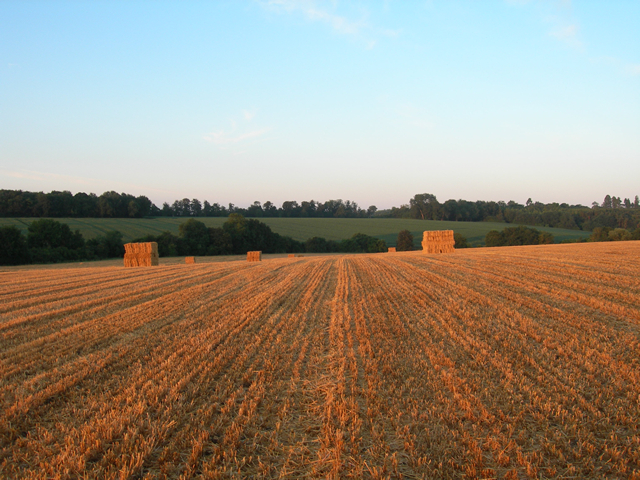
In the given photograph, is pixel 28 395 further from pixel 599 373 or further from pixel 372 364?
pixel 599 373

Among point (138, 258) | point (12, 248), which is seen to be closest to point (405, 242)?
point (138, 258)

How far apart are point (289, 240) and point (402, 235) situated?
2177cm

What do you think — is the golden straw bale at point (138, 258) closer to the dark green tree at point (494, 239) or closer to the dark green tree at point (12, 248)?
the dark green tree at point (12, 248)

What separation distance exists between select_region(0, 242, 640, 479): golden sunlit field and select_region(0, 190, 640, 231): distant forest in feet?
229

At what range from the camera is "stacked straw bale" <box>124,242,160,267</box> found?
25206 mm

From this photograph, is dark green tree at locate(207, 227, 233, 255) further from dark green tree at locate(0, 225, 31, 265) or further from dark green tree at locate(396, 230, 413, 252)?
dark green tree at locate(396, 230, 413, 252)

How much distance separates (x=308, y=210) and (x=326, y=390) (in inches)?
4812

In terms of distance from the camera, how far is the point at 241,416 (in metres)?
3.66

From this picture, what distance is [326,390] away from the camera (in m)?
4.34

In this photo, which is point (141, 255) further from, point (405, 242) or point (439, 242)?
point (405, 242)

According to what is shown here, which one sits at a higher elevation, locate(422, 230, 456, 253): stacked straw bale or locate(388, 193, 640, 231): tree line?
locate(388, 193, 640, 231): tree line

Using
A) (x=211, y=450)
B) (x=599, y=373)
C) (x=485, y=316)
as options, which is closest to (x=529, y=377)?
(x=599, y=373)

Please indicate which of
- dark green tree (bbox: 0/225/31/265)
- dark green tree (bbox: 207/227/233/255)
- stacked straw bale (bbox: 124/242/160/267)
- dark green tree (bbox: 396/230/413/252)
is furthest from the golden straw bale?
dark green tree (bbox: 396/230/413/252)

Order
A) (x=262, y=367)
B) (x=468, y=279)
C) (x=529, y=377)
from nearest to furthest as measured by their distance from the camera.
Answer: (x=529, y=377), (x=262, y=367), (x=468, y=279)
